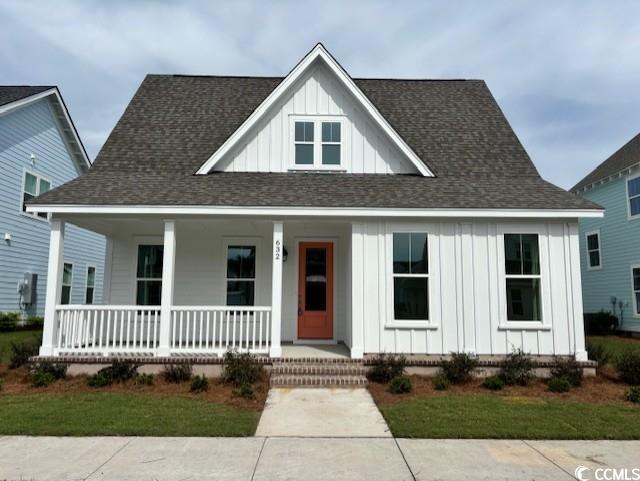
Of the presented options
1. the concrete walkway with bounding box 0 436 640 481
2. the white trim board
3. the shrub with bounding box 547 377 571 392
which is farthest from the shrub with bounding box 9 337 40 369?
the shrub with bounding box 547 377 571 392

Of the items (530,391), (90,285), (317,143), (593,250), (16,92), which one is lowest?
(530,391)

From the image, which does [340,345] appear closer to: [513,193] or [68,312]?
[513,193]

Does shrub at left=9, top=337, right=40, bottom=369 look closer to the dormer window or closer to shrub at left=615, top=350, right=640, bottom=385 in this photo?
the dormer window

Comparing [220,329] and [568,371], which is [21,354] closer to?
[220,329]

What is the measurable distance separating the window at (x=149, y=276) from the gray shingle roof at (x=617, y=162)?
1710cm

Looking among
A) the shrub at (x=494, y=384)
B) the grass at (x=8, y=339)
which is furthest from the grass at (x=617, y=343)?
the grass at (x=8, y=339)

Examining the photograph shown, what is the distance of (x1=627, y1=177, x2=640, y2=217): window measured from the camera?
17.5 m

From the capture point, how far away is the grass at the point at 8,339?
10.3 m

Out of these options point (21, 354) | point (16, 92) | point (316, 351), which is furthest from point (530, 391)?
point (16, 92)

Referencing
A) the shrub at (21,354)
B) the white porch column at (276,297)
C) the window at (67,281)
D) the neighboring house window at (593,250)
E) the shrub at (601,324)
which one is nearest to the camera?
the white porch column at (276,297)

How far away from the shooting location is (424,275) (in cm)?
955

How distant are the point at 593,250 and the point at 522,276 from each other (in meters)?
13.5

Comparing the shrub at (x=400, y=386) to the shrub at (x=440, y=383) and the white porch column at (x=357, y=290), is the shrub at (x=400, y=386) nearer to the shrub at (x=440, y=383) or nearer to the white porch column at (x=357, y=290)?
the shrub at (x=440, y=383)

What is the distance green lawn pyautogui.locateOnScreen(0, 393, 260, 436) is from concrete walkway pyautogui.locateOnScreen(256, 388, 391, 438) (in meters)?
0.33
